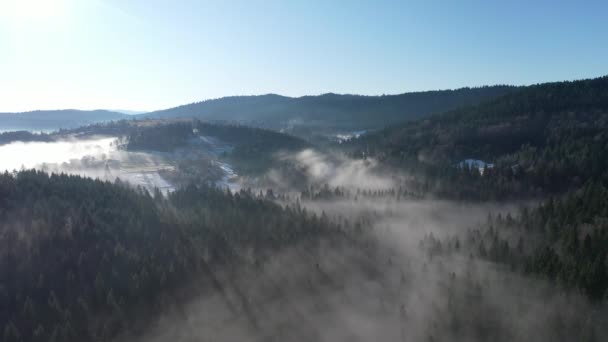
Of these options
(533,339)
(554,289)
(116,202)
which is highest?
(116,202)

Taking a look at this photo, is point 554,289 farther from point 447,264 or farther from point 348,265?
point 348,265

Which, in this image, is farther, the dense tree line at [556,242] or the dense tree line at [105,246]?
the dense tree line at [556,242]

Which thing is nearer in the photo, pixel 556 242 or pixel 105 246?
pixel 105 246

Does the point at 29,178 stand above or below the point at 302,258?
above

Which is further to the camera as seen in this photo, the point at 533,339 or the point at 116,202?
the point at 116,202

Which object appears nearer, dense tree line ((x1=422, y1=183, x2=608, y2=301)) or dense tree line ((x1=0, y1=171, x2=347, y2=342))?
dense tree line ((x1=0, y1=171, x2=347, y2=342))

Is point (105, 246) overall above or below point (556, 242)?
above

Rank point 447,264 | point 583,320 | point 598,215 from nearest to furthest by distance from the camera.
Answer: point 583,320 → point 447,264 → point 598,215

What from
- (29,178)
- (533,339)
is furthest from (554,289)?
(29,178)
